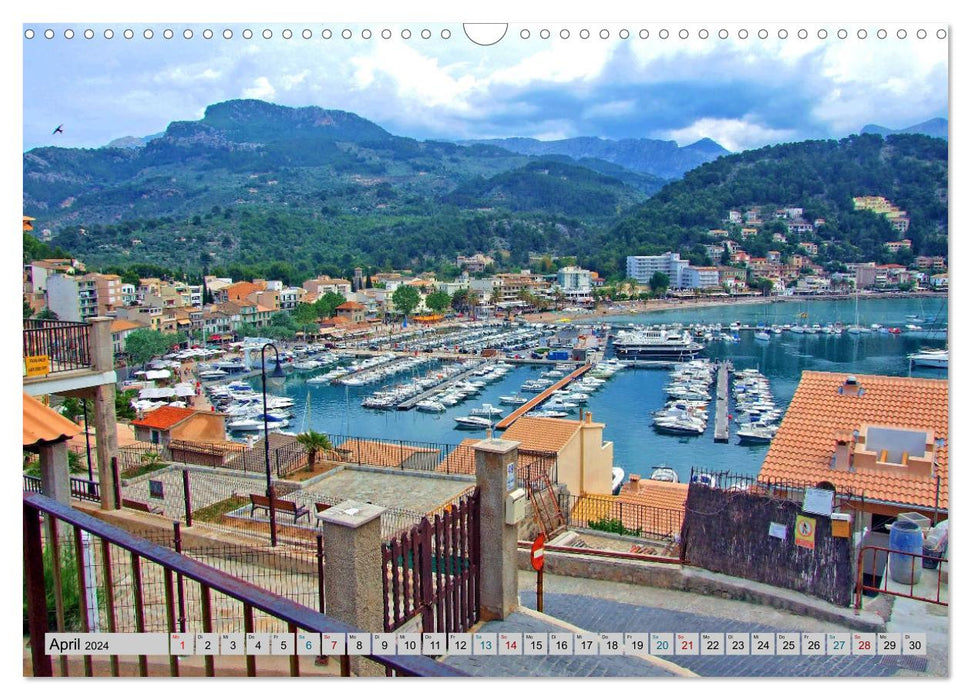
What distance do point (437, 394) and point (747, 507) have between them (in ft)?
61.1

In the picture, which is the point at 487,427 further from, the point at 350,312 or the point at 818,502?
the point at 350,312

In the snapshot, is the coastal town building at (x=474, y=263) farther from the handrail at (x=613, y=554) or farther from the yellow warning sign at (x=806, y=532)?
the yellow warning sign at (x=806, y=532)

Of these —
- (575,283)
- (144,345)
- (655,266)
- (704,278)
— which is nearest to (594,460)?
(144,345)

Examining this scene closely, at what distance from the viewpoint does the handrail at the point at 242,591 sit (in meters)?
0.68

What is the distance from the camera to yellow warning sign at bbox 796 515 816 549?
9.70 ft

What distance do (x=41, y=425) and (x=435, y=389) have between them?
20314 millimetres

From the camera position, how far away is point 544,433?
6652 millimetres

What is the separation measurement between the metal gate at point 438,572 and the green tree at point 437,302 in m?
37.1

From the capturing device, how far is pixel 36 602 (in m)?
1.09

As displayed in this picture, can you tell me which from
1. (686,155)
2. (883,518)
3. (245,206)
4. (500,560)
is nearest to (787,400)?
(883,518)

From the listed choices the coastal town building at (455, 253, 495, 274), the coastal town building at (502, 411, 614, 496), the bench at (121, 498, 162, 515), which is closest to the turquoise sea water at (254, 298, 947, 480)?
the coastal town building at (502, 411, 614, 496)

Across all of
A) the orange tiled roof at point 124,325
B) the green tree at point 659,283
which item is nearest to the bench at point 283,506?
the orange tiled roof at point 124,325

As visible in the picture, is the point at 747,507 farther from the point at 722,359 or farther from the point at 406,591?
the point at 722,359

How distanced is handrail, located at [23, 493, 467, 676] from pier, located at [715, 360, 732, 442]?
56.1 ft
